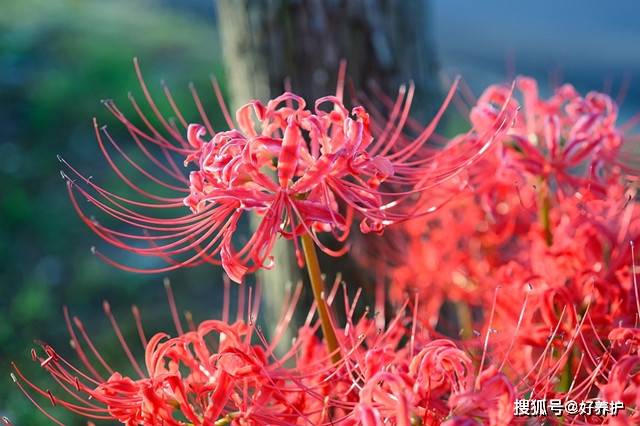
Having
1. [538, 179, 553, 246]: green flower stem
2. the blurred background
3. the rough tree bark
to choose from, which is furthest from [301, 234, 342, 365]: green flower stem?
the rough tree bark

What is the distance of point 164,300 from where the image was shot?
3.05 meters

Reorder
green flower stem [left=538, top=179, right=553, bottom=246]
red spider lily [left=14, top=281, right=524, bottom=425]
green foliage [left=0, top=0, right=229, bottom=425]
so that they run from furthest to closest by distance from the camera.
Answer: green foliage [left=0, top=0, right=229, bottom=425], green flower stem [left=538, top=179, right=553, bottom=246], red spider lily [left=14, top=281, right=524, bottom=425]

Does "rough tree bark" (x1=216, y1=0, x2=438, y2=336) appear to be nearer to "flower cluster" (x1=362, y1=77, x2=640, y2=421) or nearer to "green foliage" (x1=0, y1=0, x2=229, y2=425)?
"flower cluster" (x1=362, y1=77, x2=640, y2=421)

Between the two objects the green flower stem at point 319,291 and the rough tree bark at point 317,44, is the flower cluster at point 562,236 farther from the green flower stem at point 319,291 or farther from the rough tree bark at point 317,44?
the rough tree bark at point 317,44

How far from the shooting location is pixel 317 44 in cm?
163

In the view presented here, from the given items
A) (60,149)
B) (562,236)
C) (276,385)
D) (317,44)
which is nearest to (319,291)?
(276,385)

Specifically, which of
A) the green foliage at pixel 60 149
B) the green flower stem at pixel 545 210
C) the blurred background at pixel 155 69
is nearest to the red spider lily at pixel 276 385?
the green flower stem at pixel 545 210

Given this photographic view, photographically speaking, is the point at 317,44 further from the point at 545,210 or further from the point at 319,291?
the point at 319,291

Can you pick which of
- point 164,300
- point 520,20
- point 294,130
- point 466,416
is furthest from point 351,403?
point 520,20

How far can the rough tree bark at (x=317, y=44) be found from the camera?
5.33 ft

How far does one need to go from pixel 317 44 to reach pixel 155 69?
2.68m

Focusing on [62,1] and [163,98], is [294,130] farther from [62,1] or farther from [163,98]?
[62,1]

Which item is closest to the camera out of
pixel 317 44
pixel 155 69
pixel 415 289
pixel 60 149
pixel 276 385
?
pixel 276 385

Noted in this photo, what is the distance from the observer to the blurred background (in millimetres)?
1653
